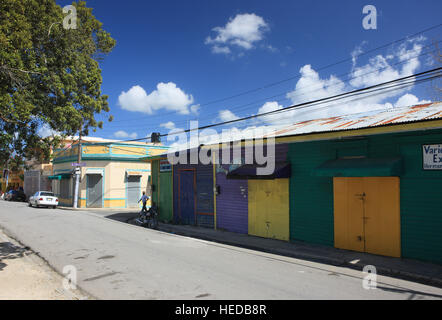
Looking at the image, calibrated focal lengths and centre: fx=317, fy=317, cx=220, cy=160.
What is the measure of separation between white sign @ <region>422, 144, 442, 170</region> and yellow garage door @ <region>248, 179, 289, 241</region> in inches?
181

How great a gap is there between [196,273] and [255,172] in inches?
221

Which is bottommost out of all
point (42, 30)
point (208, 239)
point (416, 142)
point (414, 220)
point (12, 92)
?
point (208, 239)

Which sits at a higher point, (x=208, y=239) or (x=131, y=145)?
(x=131, y=145)

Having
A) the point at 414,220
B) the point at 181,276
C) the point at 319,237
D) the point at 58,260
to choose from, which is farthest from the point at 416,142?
the point at 58,260

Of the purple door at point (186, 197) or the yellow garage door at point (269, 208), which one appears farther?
the purple door at point (186, 197)

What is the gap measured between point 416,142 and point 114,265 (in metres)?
8.80

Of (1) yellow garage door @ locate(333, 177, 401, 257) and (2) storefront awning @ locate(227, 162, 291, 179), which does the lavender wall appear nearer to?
(2) storefront awning @ locate(227, 162, 291, 179)

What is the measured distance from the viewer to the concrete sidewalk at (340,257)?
7625 millimetres

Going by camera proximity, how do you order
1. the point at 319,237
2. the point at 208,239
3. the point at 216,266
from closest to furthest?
1. the point at 216,266
2. the point at 319,237
3. the point at 208,239

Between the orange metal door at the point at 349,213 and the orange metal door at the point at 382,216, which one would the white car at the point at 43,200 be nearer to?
the orange metal door at the point at 349,213

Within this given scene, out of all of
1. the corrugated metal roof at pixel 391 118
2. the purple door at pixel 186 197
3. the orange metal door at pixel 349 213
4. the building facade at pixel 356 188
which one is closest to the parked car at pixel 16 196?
the purple door at pixel 186 197

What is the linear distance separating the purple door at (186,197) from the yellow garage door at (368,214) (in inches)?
312
